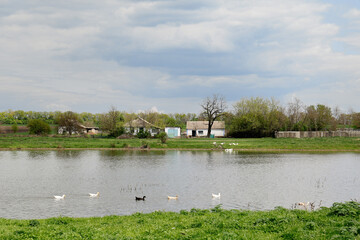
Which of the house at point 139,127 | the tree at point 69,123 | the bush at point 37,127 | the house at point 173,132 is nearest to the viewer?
the bush at point 37,127

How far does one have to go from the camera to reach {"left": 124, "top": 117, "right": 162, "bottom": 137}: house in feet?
358

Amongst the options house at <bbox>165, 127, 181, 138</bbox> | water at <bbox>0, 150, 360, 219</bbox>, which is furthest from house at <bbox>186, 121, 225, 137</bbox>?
water at <bbox>0, 150, 360, 219</bbox>

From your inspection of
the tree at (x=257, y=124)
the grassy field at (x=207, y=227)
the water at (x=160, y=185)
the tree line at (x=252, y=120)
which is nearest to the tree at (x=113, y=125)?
the tree line at (x=252, y=120)

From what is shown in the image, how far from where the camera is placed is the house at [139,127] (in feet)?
358

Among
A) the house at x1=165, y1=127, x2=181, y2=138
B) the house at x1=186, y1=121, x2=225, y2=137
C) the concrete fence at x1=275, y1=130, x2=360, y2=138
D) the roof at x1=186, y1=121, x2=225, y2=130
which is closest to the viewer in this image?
the concrete fence at x1=275, y1=130, x2=360, y2=138

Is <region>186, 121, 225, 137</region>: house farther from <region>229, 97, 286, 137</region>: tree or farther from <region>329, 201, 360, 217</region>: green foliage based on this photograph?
<region>329, 201, 360, 217</region>: green foliage

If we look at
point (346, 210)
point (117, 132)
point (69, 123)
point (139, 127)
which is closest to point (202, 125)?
point (139, 127)

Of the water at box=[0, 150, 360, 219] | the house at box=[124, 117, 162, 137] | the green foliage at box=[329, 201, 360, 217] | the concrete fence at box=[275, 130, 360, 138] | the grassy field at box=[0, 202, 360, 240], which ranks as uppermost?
the house at box=[124, 117, 162, 137]

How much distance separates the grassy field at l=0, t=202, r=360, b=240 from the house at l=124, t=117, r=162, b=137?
91241mm

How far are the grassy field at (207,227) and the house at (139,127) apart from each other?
299 feet

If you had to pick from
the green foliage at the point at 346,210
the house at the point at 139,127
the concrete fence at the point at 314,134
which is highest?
the house at the point at 139,127

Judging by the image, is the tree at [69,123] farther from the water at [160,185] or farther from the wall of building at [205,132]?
the water at [160,185]

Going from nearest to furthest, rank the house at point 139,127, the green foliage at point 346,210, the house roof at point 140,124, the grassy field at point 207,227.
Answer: the grassy field at point 207,227 < the green foliage at point 346,210 < the house at point 139,127 < the house roof at point 140,124

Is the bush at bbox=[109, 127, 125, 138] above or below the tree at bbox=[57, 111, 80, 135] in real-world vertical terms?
below
